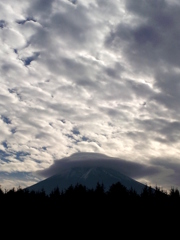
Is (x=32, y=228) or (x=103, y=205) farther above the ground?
(x=103, y=205)

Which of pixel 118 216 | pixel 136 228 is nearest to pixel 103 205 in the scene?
pixel 118 216

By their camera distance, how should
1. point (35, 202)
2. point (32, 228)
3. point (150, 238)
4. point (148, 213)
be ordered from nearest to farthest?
point (150, 238)
point (148, 213)
point (32, 228)
point (35, 202)

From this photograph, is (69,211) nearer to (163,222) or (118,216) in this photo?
(118,216)

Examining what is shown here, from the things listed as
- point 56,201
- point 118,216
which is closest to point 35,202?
point 56,201

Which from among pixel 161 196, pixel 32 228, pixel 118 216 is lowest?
pixel 32 228

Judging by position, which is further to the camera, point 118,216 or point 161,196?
point 161,196

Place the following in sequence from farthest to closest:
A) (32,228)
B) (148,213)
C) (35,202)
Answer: (35,202)
(32,228)
(148,213)

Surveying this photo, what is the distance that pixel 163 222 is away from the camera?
4253 cm

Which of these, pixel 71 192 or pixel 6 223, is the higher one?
pixel 71 192

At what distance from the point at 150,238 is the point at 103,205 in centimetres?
1133

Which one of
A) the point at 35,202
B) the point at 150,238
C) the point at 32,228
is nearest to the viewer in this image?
the point at 150,238

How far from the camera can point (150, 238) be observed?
41344 millimetres

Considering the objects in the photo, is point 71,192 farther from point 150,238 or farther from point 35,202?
point 150,238

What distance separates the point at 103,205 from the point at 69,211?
7.08m
